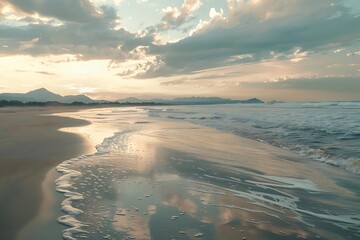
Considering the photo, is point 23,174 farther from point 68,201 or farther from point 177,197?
point 177,197

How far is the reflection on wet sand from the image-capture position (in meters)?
4.31

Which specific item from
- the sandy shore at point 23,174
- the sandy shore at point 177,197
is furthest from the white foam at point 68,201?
the sandy shore at point 23,174

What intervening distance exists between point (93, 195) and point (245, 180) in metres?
3.70

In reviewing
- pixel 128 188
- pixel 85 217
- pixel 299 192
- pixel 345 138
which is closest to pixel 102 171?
pixel 128 188

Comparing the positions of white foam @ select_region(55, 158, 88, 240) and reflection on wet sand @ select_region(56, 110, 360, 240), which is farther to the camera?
reflection on wet sand @ select_region(56, 110, 360, 240)

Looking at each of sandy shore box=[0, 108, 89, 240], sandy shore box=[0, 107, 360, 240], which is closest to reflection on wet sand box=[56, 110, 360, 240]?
sandy shore box=[0, 107, 360, 240]

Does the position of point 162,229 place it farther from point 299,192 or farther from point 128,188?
point 299,192

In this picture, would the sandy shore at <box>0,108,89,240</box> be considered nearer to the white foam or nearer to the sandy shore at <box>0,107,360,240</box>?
the sandy shore at <box>0,107,360,240</box>

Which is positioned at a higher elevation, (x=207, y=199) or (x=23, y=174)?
(x=23, y=174)

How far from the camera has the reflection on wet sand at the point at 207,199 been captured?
431cm

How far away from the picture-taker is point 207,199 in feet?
18.8

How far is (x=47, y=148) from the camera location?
11203mm

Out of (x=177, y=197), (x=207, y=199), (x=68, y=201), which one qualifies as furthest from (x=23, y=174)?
(x=207, y=199)

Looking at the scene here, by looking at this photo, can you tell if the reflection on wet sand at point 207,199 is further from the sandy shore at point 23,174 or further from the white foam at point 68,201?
the sandy shore at point 23,174
